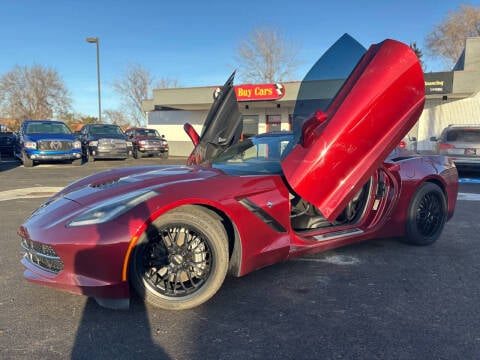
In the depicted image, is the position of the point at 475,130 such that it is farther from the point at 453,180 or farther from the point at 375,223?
the point at 375,223

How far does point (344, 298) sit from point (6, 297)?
2658 millimetres

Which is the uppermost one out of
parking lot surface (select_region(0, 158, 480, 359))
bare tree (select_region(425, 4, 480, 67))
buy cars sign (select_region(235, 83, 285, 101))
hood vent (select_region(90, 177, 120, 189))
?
bare tree (select_region(425, 4, 480, 67))

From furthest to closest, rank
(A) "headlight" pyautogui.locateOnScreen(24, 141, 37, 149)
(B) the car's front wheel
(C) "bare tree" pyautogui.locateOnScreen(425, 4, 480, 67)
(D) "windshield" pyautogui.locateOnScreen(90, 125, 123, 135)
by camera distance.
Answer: (C) "bare tree" pyautogui.locateOnScreen(425, 4, 480, 67), (B) the car's front wheel, (D) "windshield" pyautogui.locateOnScreen(90, 125, 123, 135), (A) "headlight" pyautogui.locateOnScreen(24, 141, 37, 149)

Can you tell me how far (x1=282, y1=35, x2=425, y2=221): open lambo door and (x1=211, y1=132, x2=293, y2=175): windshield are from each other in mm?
286

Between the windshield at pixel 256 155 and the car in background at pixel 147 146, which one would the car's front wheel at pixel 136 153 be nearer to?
the car in background at pixel 147 146

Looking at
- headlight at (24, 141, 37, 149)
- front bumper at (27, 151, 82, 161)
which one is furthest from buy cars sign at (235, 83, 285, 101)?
headlight at (24, 141, 37, 149)

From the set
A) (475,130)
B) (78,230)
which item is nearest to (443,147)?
(475,130)

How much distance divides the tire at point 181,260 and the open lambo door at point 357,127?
86cm

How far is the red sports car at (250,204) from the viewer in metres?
2.48

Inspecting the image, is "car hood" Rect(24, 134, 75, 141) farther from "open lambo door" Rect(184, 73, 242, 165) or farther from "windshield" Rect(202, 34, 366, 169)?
"windshield" Rect(202, 34, 366, 169)

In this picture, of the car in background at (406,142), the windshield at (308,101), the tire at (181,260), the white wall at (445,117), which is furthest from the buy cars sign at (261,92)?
the tire at (181,260)

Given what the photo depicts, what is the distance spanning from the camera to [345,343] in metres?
2.26

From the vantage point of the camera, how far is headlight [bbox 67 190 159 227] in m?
2.50

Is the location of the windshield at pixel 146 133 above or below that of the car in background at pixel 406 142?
above
